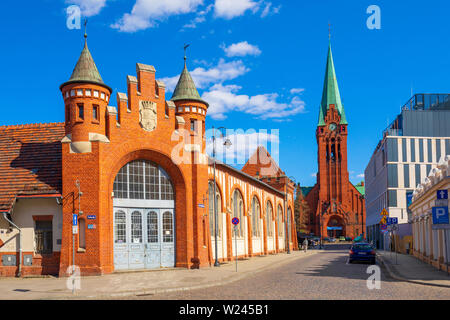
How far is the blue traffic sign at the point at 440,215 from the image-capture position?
65.0ft

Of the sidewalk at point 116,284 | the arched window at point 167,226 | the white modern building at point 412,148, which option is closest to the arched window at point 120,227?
the sidewalk at point 116,284

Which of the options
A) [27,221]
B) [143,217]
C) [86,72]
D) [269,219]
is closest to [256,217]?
[269,219]

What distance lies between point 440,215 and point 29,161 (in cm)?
1935

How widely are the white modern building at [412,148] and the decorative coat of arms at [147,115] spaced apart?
44.0 metres

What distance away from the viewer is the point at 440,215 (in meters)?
20.0

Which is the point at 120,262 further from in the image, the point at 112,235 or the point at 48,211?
the point at 48,211

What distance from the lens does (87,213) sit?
72.9 ft

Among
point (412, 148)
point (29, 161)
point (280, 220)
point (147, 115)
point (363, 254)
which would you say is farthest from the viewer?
point (412, 148)

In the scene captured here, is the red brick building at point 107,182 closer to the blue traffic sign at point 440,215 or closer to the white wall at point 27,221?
the white wall at point 27,221

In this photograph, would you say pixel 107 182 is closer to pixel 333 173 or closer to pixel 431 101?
pixel 431 101

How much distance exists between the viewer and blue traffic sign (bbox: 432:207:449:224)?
65.0 feet

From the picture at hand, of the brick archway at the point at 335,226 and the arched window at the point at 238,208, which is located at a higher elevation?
the arched window at the point at 238,208

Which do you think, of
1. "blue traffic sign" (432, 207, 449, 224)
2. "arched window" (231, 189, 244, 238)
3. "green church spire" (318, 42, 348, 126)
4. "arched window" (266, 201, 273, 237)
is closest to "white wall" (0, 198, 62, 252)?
"arched window" (231, 189, 244, 238)
